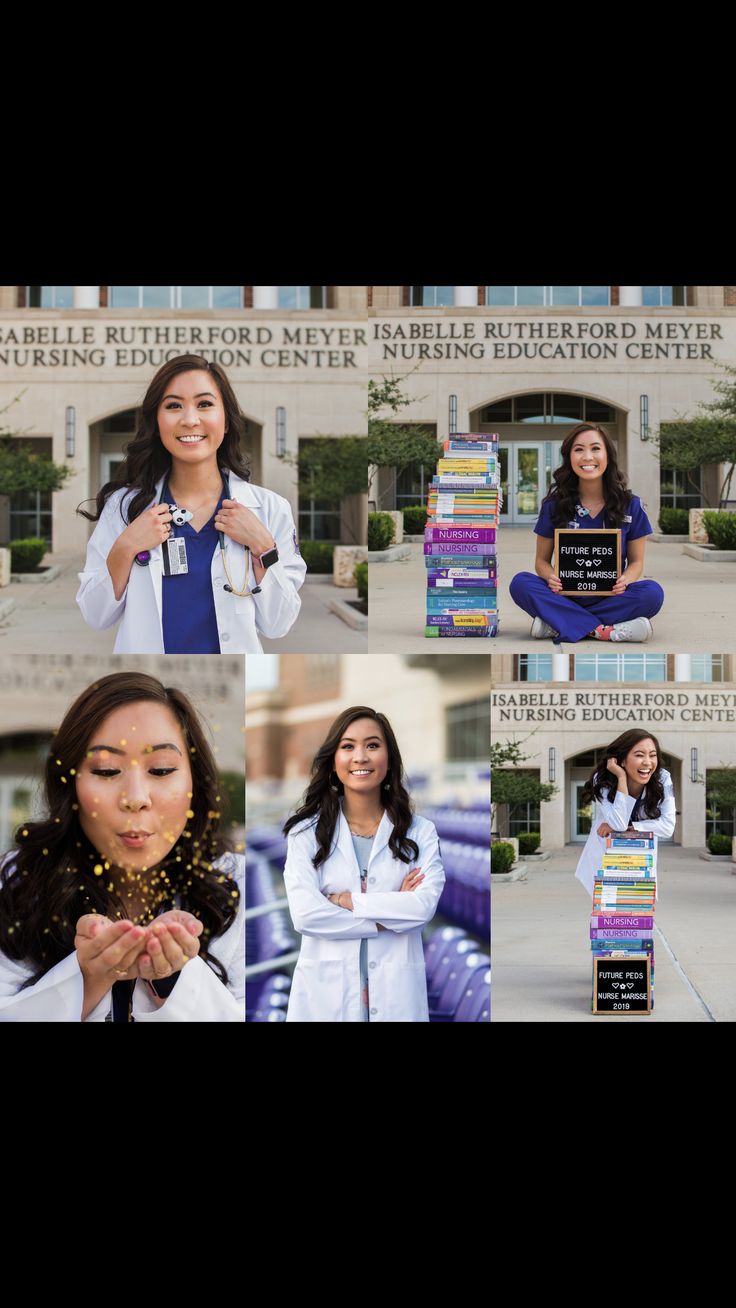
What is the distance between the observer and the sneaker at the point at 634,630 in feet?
28.7

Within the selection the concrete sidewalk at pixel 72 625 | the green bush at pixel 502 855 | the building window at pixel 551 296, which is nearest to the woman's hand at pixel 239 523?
the concrete sidewalk at pixel 72 625

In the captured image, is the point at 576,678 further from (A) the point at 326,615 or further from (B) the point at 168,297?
(B) the point at 168,297

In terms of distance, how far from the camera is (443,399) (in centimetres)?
934

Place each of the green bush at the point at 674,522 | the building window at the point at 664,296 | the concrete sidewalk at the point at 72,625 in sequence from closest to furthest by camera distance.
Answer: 1. the concrete sidewalk at the point at 72,625
2. the building window at the point at 664,296
3. the green bush at the point at 674,522

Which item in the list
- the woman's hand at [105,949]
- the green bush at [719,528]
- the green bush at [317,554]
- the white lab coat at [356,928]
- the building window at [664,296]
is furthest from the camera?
the green bush at [719,528]

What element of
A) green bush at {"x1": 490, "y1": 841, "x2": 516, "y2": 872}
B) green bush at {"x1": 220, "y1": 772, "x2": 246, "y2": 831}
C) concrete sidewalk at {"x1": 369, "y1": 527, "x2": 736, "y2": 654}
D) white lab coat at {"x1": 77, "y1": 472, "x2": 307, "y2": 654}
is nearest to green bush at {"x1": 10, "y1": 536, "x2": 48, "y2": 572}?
white lab coat at {"x1": 77, "y1": 472, "x2": 307, "y2": 654}

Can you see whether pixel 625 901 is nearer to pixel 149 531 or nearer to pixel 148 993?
pixel 148 993

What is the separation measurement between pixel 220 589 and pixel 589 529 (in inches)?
80.8

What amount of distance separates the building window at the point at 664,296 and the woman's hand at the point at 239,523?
2652mm

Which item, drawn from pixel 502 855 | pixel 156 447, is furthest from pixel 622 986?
pixel 156 447

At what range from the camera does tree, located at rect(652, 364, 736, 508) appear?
30.4 feet

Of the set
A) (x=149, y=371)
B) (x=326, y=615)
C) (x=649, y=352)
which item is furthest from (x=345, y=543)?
(x=649, y=352)

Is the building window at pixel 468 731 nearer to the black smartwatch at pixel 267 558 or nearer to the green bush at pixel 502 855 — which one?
the black smartwatch at pixel 267 558

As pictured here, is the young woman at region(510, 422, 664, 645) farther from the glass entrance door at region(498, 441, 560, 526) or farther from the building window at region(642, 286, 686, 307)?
the building window at region(642, 286, 686, 307)
